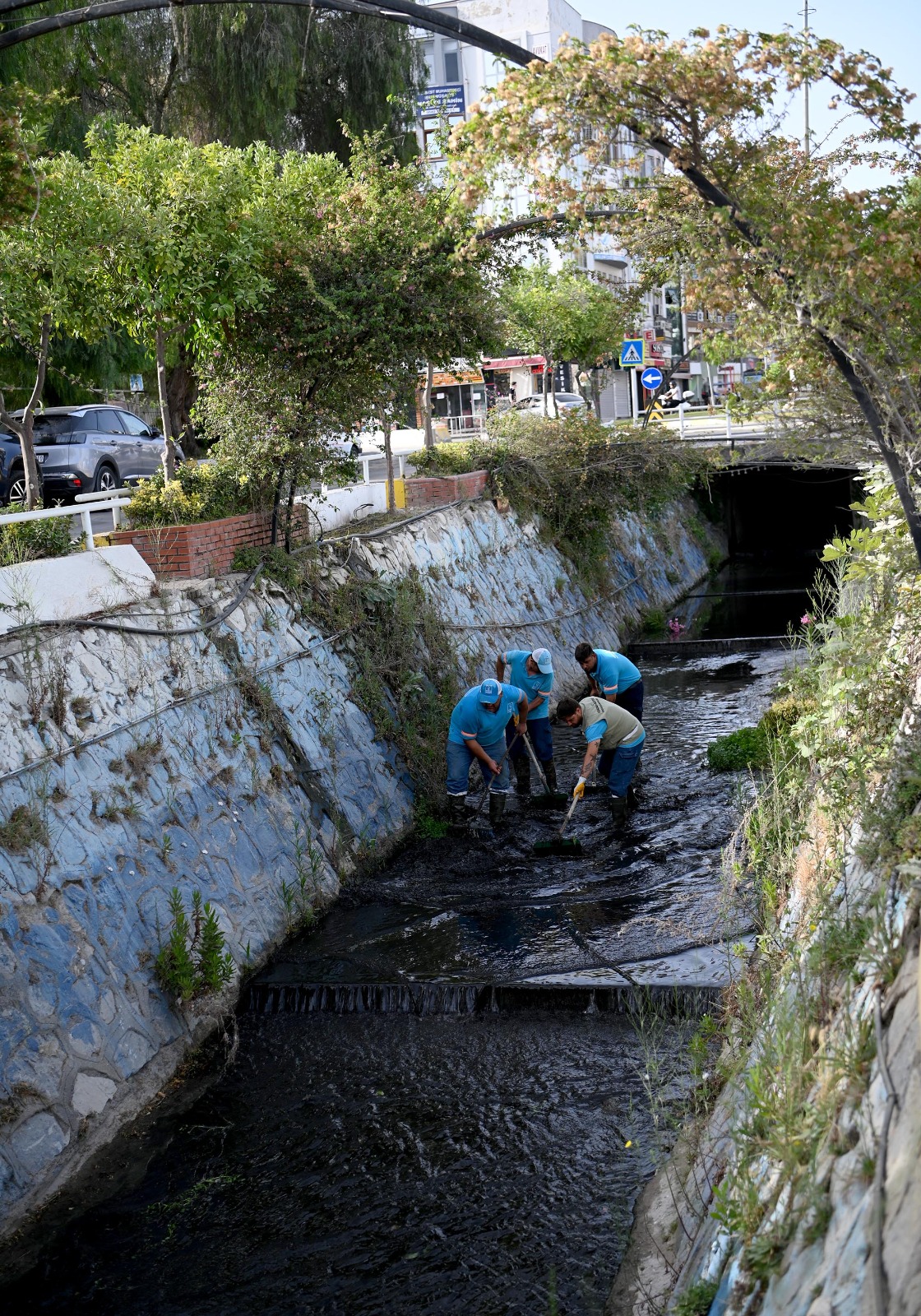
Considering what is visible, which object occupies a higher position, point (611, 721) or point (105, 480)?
point (105, 480)

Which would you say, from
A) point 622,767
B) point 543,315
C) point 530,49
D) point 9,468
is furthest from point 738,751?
point 530,49

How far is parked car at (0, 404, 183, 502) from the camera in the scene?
1627 cm

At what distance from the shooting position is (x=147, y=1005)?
25.7 feet

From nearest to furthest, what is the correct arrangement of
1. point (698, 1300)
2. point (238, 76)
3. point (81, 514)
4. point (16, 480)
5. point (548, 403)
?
point (698, 1300) < point (81, 514) < point (16, 480) < point (238, 76) < point (548, 403)

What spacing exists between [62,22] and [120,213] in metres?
3.95

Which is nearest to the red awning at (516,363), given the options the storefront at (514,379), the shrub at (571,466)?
the storefront at (514,379)

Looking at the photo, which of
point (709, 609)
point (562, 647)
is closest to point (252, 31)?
point (562, 647)

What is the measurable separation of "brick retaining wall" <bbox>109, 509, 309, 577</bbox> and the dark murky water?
3.33 meters

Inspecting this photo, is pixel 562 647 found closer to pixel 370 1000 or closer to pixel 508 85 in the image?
pixel 370 1000

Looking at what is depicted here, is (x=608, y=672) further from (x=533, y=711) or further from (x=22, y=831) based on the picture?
(x=22, y=831)

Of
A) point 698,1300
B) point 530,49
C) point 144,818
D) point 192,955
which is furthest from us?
point 530,49

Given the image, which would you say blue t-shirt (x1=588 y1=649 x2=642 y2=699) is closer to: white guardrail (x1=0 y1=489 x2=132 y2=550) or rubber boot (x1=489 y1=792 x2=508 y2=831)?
rubber boot (x1=489 y1=792 x2=508 y2=831)

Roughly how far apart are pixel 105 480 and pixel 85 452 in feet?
1.96

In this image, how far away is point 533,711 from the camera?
12875mm
